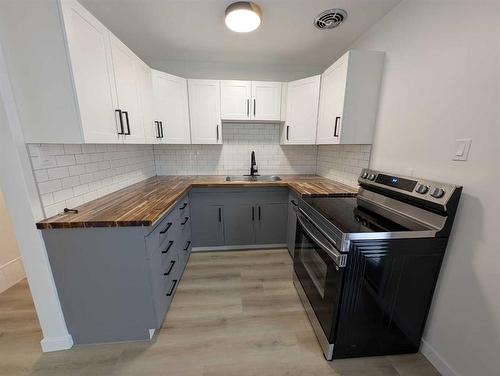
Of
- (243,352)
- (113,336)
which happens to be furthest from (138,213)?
(243,352)

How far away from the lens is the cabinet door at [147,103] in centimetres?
203

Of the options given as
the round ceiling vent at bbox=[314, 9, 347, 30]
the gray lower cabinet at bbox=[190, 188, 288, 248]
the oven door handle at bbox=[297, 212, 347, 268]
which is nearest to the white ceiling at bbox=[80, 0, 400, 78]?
the round ceiling vent at bbox=[314, 9, 347, 30]

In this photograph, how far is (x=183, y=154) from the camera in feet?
9.63

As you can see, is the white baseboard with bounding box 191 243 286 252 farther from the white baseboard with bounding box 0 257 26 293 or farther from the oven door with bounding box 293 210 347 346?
the white baseboard with bounding box 0 257 26 293

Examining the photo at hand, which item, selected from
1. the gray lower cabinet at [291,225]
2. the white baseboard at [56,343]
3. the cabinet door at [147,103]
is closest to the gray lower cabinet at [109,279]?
the white baseboard at [56,343]

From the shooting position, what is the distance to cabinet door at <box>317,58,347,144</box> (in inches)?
74.6

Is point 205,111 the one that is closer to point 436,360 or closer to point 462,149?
point 462,149

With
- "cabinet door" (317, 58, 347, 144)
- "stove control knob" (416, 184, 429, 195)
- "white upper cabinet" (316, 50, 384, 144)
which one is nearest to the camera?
"stove control knob" (416, 184, 429, 195)

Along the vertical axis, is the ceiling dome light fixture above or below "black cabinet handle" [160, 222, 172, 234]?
above

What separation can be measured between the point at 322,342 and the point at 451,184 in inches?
51.0

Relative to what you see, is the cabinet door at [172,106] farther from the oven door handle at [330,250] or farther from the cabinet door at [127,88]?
the oven door handle at [330,250]

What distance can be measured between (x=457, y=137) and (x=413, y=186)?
351 millimetres

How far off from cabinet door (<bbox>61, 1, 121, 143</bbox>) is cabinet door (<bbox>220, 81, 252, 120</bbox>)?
129 cm

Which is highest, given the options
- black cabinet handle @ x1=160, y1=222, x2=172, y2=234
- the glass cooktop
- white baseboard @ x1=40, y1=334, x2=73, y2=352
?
the glass cooktop
